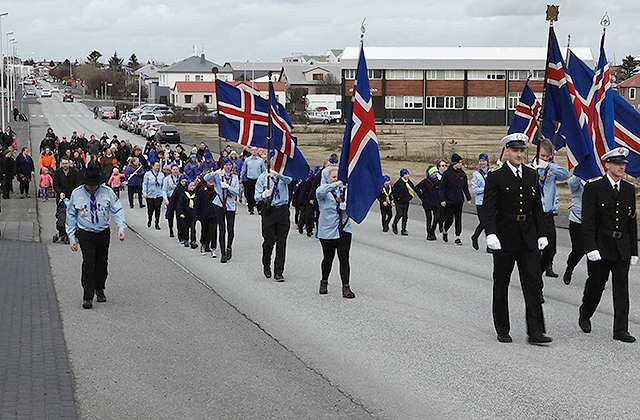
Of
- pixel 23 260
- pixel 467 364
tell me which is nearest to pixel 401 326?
pixel 467 364

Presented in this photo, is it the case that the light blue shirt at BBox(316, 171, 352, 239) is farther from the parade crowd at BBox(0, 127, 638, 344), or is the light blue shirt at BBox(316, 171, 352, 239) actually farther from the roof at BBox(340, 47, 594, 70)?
the roof at BBox(340, 47, 594, 70)

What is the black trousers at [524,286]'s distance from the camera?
9250mm

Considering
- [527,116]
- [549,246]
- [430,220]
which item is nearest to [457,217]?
[430,220]

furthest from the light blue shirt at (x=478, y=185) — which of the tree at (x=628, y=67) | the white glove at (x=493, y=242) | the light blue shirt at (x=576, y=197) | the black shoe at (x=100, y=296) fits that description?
the tree at (x=628, y=67)

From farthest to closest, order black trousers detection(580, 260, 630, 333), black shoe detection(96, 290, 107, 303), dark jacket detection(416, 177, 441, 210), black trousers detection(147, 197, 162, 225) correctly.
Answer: black trousers detection(147, 197, 162, 225) < dark jacket detection(416, 177, 441, 210) < black shoe detection(96, 290, 107, 303) < black trousers detection(580, 260, 630, 333)

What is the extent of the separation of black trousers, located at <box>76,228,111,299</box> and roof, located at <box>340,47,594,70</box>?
84.2m

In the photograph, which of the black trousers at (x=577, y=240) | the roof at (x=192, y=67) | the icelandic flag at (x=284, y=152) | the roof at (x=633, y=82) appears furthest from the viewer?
the roof at (x=192, y=67)

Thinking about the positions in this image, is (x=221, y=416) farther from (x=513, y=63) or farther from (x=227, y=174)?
(x=513, y=63)

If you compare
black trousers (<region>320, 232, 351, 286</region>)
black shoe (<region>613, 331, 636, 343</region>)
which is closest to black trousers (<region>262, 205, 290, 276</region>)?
black trousers (<region>320, 232, 351, 286</region>)

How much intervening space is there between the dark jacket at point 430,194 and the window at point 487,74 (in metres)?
78.3

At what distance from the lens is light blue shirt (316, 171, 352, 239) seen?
12250 mm

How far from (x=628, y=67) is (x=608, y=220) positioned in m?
139

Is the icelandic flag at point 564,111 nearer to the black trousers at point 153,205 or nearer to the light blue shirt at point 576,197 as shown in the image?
the light blue shirt at point 576,197

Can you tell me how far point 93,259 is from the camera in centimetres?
1184
